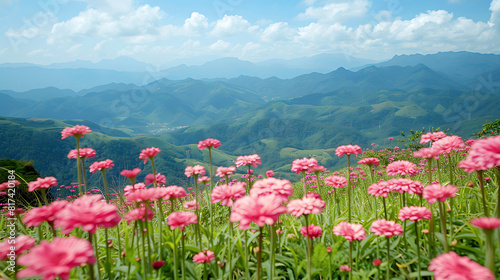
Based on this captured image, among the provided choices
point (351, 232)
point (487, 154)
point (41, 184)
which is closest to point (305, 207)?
point (351, 232)

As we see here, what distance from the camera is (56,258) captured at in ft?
3.16

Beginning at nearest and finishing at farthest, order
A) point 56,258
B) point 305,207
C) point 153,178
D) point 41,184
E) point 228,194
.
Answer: point 56,258, point 305,207, point 228,194, point 41,184, point 153,178

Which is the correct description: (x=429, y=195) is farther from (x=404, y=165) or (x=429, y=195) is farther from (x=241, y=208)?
(x=241, y=208)

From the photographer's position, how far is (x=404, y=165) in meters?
2.38

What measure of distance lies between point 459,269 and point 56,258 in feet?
5.24

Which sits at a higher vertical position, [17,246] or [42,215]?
[42,215]

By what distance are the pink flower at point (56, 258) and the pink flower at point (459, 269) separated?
1.43 m

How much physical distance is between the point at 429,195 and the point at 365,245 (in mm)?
853

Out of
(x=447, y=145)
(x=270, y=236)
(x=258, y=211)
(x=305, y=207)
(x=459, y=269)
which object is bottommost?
(x=270, y=236)

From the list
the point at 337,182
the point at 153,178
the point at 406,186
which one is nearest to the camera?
the point at 406,186

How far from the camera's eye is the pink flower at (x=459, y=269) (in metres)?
0.98

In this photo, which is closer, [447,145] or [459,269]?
[459,269]

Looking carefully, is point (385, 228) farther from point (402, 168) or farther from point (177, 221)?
point (177, 221)

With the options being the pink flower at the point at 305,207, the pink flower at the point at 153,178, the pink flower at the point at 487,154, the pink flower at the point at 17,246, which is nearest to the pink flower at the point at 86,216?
the pink flower at the point at 17,246
